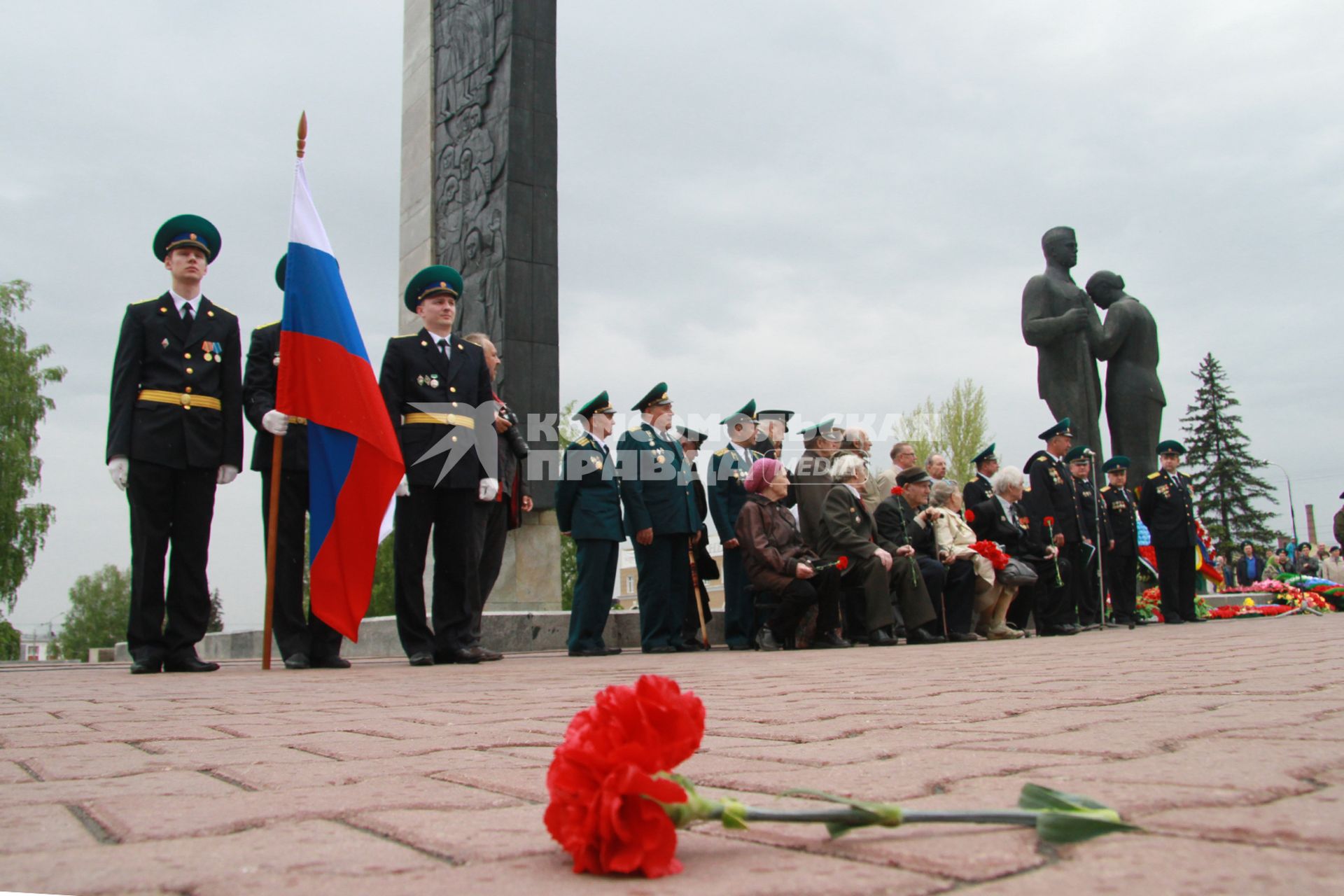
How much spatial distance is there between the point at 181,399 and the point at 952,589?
235 inches

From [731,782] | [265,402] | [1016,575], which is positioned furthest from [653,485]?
[731,782]

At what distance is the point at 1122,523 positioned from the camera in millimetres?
11141

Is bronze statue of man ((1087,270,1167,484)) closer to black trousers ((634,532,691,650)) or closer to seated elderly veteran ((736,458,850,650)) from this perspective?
seated elderly veteran ((736,458,850,650))

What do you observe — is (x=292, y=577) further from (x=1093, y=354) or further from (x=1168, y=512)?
(x=1093, y=354)

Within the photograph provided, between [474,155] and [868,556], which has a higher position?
[474,155]

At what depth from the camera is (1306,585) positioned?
15.3 m

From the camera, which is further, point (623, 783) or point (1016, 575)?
point (1016, 575)

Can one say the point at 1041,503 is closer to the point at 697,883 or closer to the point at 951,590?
the point at 951,590

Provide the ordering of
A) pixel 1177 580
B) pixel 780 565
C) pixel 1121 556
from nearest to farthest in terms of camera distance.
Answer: pixel 780 565 < pixel 1121 556 < pixel 1177 580

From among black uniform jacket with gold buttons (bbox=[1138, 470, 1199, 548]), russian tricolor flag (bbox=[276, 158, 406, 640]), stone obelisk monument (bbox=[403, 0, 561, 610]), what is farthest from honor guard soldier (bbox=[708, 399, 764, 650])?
black uniform jacket with gold buttons (bbox=[1138, 470, 1199, 548])

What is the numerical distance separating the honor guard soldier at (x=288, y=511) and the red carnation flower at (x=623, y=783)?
17.5 feet

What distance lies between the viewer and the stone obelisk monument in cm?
1004

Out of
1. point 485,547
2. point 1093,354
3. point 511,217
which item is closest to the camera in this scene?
point 485,547

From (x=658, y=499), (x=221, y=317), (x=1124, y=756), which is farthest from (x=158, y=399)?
(x=1124, y=756)
